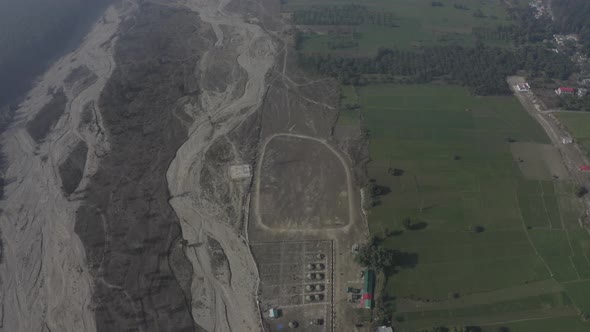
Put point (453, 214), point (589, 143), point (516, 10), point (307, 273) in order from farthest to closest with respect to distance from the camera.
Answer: point (516, 10) → point (589, 143) → point (453, 214) → point (307, 273)

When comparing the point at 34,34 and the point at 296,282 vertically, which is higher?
the point at 34,34

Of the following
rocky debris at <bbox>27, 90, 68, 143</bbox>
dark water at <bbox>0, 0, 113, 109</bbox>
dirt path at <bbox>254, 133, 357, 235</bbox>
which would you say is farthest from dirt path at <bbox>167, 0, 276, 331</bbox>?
dark water at <bbox>0, 0, 113, 109</bbox>

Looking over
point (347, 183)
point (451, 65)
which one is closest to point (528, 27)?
point (451, 65)

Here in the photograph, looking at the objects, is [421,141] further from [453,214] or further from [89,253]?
[89,253]

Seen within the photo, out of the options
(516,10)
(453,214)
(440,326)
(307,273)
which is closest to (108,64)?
(307,273)

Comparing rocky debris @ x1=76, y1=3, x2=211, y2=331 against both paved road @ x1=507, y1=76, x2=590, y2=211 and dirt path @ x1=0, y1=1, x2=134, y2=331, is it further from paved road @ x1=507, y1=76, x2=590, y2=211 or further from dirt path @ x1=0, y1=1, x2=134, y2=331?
paved road @ x1=507, y1=76, x2=590, y2=211

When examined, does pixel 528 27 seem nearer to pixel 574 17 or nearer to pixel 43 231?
pixel 574 17

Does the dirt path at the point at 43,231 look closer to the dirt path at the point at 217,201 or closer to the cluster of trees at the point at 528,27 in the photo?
the dirt path at the point at 217,201
